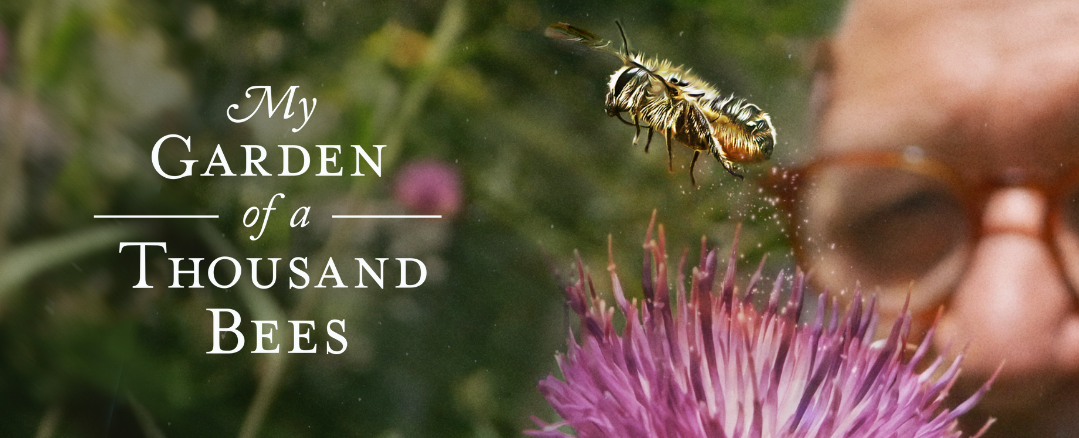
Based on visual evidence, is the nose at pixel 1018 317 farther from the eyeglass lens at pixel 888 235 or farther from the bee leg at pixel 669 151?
the bee leg at pixel 669 151

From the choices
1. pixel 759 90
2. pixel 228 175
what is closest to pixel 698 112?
pixel 759 90

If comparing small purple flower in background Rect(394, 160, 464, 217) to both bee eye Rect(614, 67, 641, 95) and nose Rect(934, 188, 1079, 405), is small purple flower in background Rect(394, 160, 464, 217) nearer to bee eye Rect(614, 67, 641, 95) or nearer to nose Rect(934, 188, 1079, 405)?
bee eye Rect(614, 67, 641, 95)

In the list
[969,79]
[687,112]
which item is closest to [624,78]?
[687,112]

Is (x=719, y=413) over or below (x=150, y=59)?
below

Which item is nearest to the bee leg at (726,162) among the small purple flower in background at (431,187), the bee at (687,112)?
the bee at (687,112)

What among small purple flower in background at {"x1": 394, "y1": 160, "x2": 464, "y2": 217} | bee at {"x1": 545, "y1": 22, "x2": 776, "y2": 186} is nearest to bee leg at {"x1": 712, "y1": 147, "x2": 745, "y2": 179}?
bee at {"x1": 545, "y1": 22, "x2": 776, "y2": 186}

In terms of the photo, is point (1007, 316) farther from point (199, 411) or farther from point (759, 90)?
point (199, 411)
